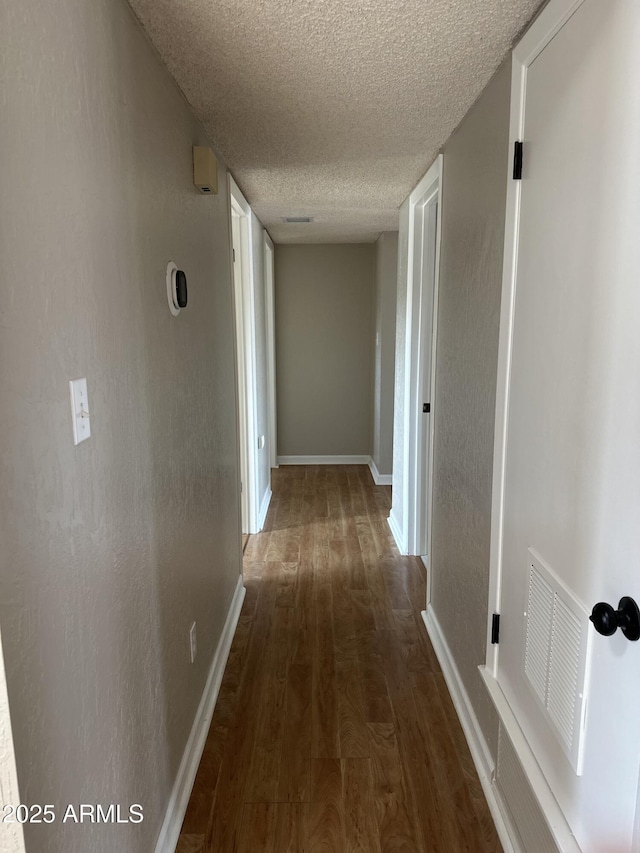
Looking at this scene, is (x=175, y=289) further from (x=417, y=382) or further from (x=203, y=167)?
(x=417, y=382)

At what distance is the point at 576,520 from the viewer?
1.14m

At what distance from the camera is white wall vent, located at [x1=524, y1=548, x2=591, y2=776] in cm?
112

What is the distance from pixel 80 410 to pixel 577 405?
96 cm

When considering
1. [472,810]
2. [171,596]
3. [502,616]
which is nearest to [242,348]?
[171,596]

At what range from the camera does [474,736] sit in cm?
188

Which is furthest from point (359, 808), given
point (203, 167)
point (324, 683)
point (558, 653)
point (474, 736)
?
point (203, 167)

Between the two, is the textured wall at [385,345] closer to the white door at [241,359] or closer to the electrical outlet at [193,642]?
the white door at [241,359]

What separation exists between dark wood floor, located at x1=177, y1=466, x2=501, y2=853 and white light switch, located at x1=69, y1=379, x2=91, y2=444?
50.4 inches

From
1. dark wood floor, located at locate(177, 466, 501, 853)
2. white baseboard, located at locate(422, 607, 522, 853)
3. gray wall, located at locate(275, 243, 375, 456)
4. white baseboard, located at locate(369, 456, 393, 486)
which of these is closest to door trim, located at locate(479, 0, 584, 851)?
white baseboard, located at locate(422, 607, 522, 853)

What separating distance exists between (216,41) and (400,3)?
0.49 metres

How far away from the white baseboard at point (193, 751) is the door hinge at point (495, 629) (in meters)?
1.02

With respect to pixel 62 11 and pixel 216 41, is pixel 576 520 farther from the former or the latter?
pixel 216 41

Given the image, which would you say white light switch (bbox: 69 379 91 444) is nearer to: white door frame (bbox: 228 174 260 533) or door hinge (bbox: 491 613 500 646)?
door hinge (bbox: 491 613 500 646)

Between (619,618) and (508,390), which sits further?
(508,390)
